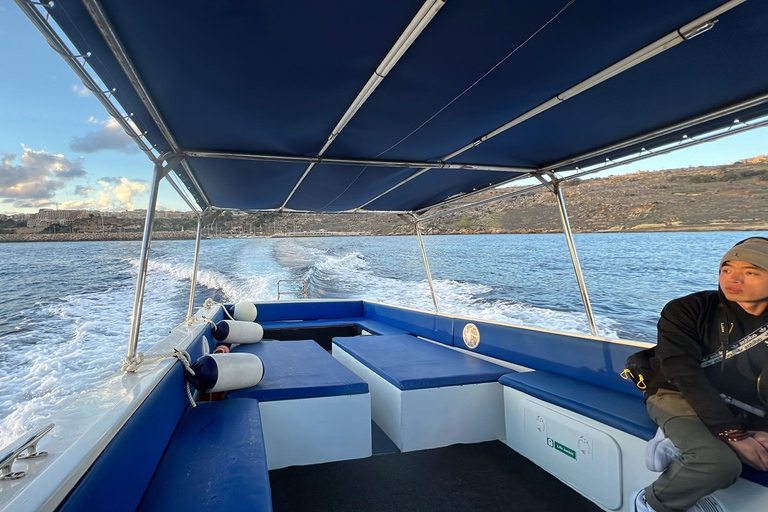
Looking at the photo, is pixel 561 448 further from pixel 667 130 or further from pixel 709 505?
pixel 667 130

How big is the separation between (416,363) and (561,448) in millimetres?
957

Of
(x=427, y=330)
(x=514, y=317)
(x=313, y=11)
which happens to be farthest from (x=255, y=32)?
(x=514, y=317)

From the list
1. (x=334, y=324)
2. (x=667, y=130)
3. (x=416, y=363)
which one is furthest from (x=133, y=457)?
(x=334, y=324)

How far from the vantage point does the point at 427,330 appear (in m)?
3.78

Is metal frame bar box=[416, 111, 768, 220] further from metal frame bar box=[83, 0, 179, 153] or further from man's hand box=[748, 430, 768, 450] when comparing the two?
metal frame bar box=[83, 0, 179, 153]

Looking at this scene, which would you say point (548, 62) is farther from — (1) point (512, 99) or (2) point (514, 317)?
(2) point (514, 317)

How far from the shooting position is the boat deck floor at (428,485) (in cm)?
176

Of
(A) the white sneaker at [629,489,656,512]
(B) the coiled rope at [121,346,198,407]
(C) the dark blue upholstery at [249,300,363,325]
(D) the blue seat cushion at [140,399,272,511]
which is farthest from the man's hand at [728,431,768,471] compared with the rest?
(C) the dark blue upholstery at [249,300,363,325]

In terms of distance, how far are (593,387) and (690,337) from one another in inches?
33.1

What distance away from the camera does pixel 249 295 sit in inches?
385

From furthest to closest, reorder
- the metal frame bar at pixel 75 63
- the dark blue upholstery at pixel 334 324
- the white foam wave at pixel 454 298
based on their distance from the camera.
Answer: the white foam wave at pixel 454 298 → the dark blue upholstery at pixel 334 324 → the metal frame bar at pixel 75 63

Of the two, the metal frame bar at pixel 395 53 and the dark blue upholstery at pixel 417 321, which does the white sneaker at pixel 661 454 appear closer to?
the metal frame bar at pixel 395 53

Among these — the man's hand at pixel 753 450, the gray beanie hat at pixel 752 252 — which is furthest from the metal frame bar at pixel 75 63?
the man's hand at pixel 753 450

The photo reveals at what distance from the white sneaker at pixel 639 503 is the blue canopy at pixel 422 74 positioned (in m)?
1.43
